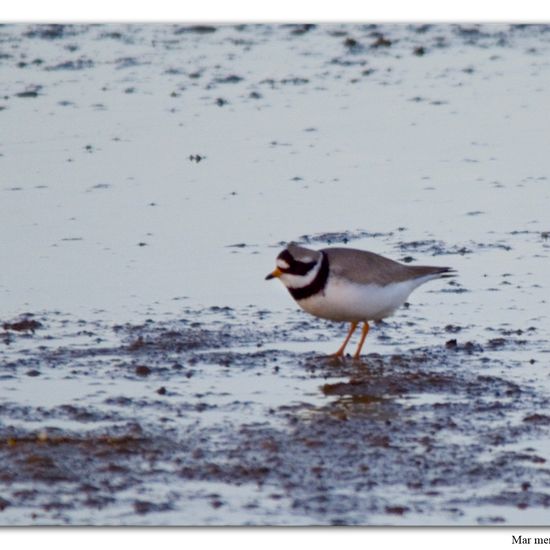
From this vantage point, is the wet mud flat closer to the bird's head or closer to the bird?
the bird

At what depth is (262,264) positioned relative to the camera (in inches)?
384

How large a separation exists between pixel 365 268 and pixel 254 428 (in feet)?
5.37

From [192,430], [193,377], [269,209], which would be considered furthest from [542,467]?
[269,209]

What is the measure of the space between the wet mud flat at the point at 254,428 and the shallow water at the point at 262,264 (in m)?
0.02

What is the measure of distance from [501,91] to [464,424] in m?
7.51

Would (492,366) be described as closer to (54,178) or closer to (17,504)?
(17,504)

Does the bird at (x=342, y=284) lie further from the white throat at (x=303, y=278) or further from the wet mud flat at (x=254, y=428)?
the wet mud flat at (x=254, y=428)

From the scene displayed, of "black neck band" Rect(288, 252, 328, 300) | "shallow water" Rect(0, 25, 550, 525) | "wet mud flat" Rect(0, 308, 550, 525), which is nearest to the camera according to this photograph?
"wet mud flat" Rect(0, 308, 550, 525)

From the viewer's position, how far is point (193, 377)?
7.70m

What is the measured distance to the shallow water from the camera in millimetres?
6273

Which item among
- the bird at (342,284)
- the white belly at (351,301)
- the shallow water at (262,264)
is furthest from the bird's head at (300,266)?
the shallow water at (262,264)

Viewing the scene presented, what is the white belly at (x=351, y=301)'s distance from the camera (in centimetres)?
814

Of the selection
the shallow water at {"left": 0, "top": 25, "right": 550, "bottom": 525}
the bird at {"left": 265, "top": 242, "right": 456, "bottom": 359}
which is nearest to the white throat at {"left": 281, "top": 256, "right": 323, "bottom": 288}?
the bird at {"left": 265, "top": 242, "right": 456, "bottom": 359}

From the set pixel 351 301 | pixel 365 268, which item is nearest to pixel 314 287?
pixel 351 301
